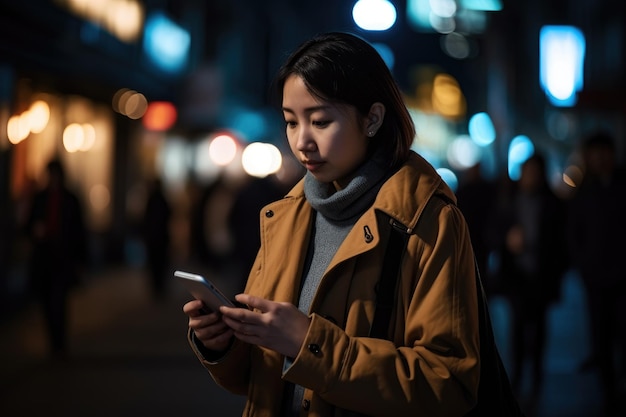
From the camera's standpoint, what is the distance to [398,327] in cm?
259

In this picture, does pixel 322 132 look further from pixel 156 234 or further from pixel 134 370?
pixel 156 234

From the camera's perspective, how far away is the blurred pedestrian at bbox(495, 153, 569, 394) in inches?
354

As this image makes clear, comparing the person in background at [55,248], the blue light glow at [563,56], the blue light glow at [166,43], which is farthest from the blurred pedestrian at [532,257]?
the blue light glow at [166,43]

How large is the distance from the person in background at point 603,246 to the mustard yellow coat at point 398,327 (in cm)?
602

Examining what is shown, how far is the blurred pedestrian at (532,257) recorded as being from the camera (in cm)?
900

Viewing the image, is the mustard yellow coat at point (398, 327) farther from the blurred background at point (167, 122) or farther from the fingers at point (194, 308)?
the blurred background at point (167, 122)

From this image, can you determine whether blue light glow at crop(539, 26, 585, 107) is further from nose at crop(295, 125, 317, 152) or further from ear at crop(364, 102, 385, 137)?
nose at crop(295, 125, 317, 152)

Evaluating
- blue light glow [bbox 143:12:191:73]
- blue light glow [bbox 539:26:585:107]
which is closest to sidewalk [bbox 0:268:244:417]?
blue light glow [bbox 539:26:585:107]

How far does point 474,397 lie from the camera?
2.54m

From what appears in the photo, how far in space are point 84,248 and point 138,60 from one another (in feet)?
43.2

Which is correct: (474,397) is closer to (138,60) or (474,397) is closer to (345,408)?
(345,408)

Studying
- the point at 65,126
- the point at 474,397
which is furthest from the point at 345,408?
the point at 65,126

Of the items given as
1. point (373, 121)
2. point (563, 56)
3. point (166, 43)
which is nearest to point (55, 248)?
point (373, 121)

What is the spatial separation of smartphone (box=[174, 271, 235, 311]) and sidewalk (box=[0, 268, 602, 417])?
5.45m
